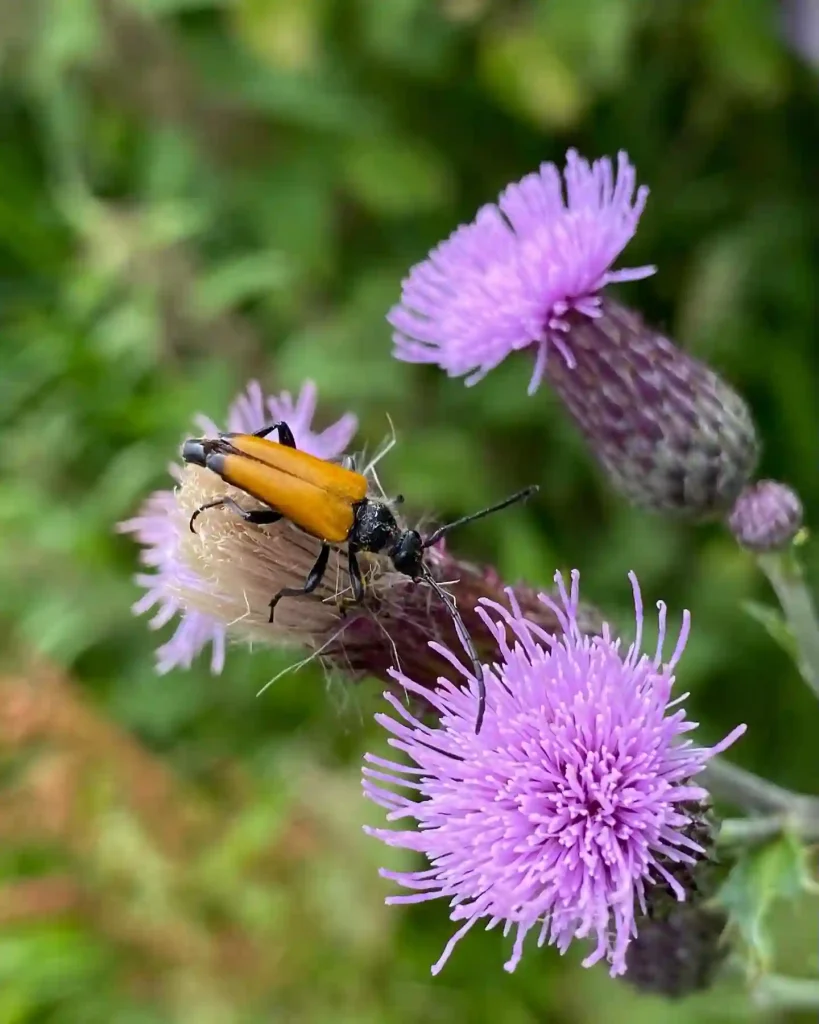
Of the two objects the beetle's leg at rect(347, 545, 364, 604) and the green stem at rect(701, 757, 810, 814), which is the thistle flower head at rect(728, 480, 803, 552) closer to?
the green stem at rect(701, 757, 810, 814)

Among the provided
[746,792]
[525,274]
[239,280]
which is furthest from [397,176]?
[746,792]

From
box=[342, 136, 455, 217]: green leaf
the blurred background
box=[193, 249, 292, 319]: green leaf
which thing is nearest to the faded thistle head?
the blurred background

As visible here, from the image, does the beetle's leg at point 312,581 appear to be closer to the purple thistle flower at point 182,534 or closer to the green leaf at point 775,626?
the purple thistle flower at point 182,534

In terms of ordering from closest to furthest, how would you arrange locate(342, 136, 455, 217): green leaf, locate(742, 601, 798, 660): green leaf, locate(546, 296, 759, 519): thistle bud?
locate(742, 601, 798, 660): green leaf
locate(546, 296, 759, 519): thistle bud
locate(342, 136, 455, 217): green leaf

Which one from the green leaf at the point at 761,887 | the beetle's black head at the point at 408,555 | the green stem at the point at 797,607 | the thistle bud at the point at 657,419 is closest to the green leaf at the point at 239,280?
the thistle bud at the point at 657,419

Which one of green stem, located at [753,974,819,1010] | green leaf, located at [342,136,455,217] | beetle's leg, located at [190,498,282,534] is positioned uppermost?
green leaf, located at [342,136,455,217]

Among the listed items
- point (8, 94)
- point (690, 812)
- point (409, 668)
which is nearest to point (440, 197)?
point (8, 94)

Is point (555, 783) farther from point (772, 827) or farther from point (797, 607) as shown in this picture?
point (797, 607)
